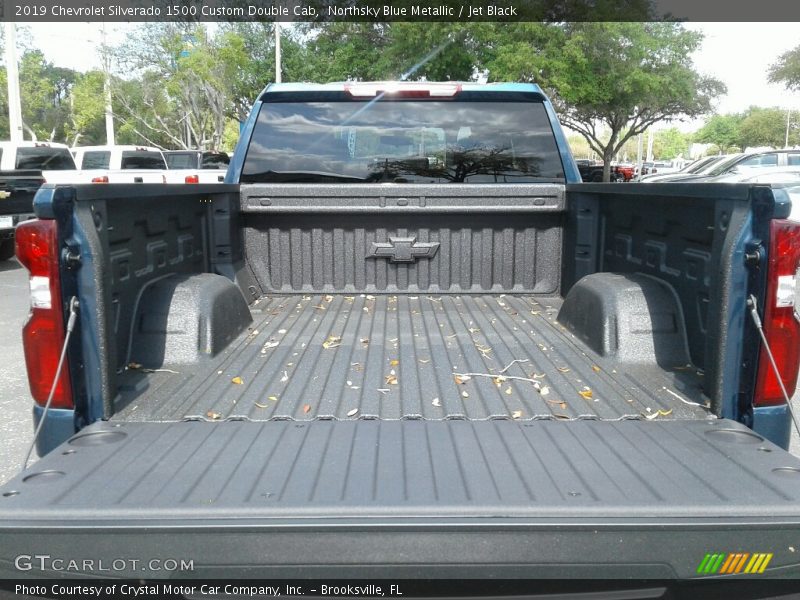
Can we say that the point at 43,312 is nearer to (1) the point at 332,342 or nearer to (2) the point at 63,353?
(2) the point at 63,353

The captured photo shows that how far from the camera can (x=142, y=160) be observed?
2038 cm

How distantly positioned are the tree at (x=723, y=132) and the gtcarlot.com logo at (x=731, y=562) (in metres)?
97.4

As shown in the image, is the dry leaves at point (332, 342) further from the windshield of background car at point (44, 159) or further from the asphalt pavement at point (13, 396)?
the windshield of background car at point (44, 159)


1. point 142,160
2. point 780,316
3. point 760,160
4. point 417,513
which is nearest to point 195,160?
point 142,160

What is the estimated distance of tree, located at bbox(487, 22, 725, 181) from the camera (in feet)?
76.4

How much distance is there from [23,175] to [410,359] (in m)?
11.4

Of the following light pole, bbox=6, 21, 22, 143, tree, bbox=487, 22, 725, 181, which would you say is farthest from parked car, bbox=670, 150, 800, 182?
light pole, bbox=6, 21, 22, 143

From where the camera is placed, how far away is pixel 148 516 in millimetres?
1678

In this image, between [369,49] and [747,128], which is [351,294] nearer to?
[369,49]

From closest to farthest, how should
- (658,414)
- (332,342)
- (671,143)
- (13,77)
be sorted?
(658,414) < (332,342) < (13,77) < (671,143)

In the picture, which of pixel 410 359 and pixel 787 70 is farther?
pixel 787 70

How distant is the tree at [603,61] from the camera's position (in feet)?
76.4

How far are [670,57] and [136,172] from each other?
2104 centimetres

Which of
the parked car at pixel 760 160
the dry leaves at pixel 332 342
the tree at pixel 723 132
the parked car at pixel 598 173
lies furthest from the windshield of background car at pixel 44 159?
the tree at pixel 723 132
